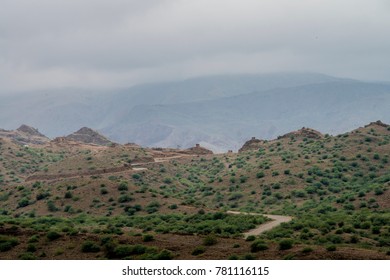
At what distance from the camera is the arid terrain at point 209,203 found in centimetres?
5378

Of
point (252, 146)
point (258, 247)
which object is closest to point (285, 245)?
point (258, 247)

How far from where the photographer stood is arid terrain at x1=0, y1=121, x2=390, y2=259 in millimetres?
53781

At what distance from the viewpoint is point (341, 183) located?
4606 inches

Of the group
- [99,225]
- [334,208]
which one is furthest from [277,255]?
[334,208]

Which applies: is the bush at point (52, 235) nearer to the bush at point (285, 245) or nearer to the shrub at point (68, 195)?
the bush at point (285, 245)

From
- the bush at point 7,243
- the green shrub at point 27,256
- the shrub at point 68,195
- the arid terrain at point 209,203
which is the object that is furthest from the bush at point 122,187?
the green shrub at point 27,256

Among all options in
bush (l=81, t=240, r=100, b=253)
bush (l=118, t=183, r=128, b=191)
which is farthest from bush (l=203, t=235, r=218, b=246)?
bush (l=118, t=183, r=128, b=191)

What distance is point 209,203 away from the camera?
383ft

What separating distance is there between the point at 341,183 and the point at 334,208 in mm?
25309

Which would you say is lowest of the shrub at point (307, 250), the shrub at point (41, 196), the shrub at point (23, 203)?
the shrub at point (307, 250)

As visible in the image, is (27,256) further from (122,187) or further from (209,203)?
(209,203)

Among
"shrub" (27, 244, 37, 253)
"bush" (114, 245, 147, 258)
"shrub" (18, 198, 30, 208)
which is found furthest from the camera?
"shrub" (18, 198, 30, 208)

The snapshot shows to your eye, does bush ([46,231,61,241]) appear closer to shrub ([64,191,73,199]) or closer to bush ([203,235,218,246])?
bush ([203,235,218,246])

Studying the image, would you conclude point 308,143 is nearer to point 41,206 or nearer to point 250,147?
point 250,147
